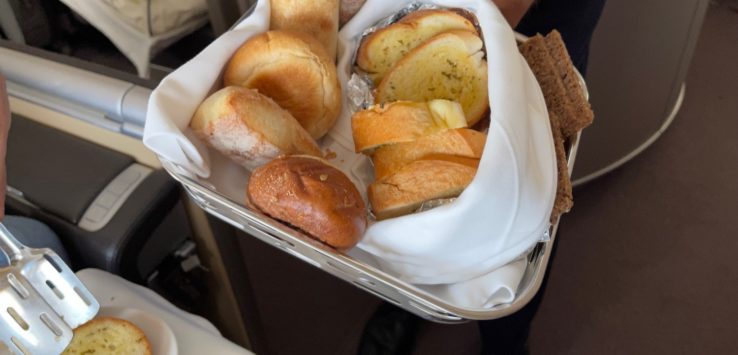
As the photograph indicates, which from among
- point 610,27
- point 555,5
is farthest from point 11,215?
point 610,27

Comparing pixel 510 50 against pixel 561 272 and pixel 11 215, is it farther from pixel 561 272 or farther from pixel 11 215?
pixel 561 272

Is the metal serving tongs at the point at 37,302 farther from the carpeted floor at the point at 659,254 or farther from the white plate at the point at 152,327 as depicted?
the carpeted floor at the point at 659,254

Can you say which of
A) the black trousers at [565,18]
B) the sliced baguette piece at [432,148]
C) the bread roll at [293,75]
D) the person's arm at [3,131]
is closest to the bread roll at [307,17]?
the bread roll at [293,75]

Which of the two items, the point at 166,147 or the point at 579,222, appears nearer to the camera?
the point at 166,147

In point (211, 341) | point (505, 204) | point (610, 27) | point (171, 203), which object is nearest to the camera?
point (505, 204)

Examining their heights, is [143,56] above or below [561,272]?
above

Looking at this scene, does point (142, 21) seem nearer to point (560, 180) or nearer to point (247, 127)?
point (247, 127)

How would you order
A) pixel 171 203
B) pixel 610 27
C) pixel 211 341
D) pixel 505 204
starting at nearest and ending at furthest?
pixel 505 204, pixel 211 341, pixel 171 203, pixel 610 27
